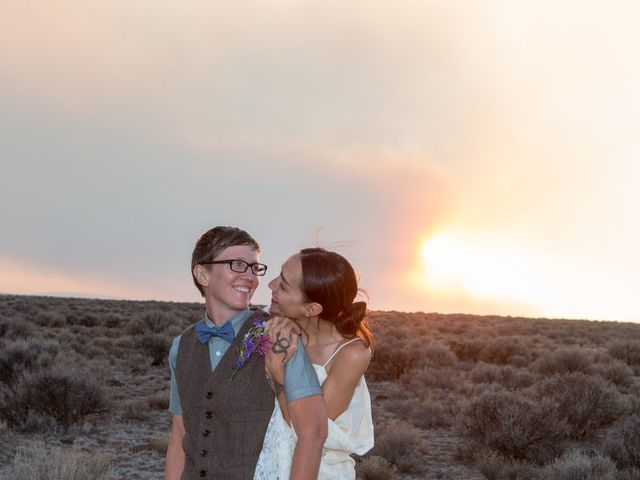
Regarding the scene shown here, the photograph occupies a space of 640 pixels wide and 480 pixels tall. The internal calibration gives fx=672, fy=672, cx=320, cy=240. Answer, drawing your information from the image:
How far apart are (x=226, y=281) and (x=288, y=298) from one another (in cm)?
29

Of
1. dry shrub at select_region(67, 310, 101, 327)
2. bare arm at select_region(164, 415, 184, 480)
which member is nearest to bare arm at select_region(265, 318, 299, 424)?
bare arm at select_region(164, 415, 184, 480)

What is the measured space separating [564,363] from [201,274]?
595 inches

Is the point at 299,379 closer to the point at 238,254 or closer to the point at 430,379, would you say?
the point at 238,254

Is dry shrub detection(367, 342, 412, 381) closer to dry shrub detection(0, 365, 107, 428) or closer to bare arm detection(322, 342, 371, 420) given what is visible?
dry shrub detection(0, 365, 107, 428)

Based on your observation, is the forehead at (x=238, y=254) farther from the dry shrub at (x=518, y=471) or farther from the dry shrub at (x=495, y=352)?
the dry shrub at (x=495, y=352)

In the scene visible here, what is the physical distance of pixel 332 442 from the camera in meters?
2.67

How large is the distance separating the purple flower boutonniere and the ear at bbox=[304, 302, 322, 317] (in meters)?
0.20

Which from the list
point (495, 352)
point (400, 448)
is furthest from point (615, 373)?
point (400, 448)

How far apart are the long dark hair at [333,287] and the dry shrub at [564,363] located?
47.8 feet

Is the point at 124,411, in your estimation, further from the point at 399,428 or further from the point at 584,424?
the point at 584,424

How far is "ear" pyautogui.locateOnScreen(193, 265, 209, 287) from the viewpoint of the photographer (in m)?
2.92

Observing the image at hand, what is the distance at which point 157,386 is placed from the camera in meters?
14.0

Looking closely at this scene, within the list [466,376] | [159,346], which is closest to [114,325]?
[159,346]

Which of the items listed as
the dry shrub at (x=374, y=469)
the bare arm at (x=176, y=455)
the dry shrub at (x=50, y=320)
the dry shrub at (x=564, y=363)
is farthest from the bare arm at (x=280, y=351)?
the dry shrub at (x=50, y=320)
